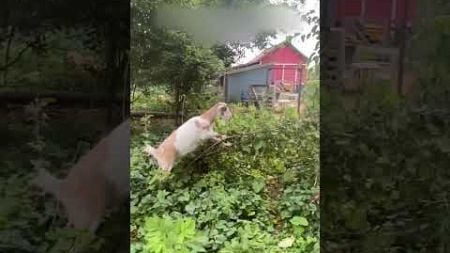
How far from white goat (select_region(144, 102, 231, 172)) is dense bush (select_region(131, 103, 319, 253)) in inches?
0.9

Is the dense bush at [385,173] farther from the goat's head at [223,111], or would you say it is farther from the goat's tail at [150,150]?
the goat's tail at [150,150]

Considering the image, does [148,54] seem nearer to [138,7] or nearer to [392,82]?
[138,7]

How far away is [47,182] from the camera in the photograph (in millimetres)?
1599

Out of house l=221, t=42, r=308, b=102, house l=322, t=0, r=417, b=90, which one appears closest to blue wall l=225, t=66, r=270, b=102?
house l=221, t=42, r=308, b=102

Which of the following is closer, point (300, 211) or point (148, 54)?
point (148, 54)

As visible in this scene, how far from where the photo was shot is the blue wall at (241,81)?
1.60m

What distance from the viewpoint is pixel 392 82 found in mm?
1661

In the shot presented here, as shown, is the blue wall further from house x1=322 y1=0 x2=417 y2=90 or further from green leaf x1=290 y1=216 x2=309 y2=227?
green leaf x1=290 y1=216 x2=309 y2=227

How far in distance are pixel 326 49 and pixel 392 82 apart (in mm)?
210


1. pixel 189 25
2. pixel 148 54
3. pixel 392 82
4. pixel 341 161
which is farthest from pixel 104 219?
pixel 392 82

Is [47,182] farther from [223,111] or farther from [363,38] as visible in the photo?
[363,38]

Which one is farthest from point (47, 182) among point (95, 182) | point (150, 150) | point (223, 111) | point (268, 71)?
point (268, 71)

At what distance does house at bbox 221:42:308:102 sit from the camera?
63.1 inches

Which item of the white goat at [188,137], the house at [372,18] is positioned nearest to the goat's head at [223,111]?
the white goat at [188,137]
